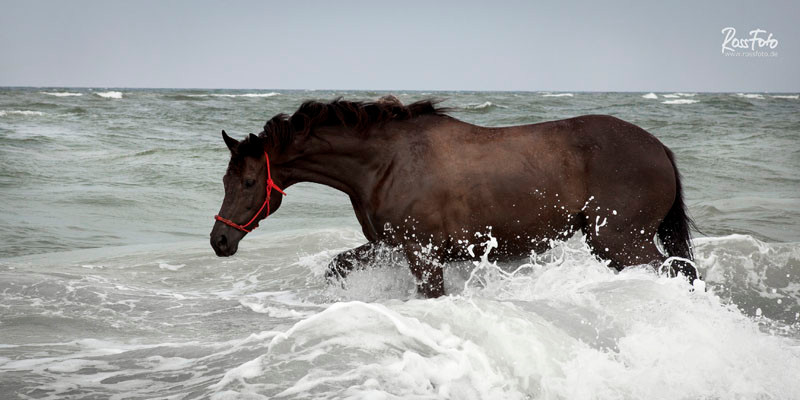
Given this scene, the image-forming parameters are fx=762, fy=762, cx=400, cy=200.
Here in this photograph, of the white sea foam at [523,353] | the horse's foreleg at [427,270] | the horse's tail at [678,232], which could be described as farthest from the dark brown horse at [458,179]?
the white sea foam at [523,353]

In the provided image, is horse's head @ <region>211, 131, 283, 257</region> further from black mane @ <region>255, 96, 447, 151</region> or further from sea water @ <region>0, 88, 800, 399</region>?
sea water @ <region>0, 88, 800, 399</region>

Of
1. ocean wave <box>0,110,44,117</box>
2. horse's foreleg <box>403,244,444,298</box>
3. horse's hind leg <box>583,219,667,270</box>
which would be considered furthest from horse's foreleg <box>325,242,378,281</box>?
ocean wave <box>0,110,44,117</box>

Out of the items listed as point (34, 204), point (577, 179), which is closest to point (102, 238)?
point (34, 204)

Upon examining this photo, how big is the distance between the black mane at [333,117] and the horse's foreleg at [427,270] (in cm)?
80

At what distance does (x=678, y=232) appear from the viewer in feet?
15.3

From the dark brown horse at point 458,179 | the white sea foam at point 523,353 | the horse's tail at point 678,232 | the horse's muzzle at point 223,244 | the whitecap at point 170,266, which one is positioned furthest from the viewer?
the whitecap at point 170,266

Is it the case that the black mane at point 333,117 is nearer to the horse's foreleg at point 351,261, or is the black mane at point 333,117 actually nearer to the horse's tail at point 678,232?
the horse's foreleg at point 351,261

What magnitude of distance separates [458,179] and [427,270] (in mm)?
555

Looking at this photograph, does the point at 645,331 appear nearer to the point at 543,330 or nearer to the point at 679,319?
the point at 679,319

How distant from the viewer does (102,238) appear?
757cm

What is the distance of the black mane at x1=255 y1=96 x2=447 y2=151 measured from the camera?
448cm

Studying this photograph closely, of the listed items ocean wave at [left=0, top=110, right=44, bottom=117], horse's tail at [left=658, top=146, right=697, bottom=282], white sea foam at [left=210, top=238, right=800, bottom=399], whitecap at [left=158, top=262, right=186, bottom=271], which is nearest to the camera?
white sea foam at [left=210, top=238, right=800, bottom=399]

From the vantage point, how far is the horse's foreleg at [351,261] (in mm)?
4715

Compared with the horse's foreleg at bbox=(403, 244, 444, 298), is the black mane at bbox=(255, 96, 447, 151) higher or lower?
higher
